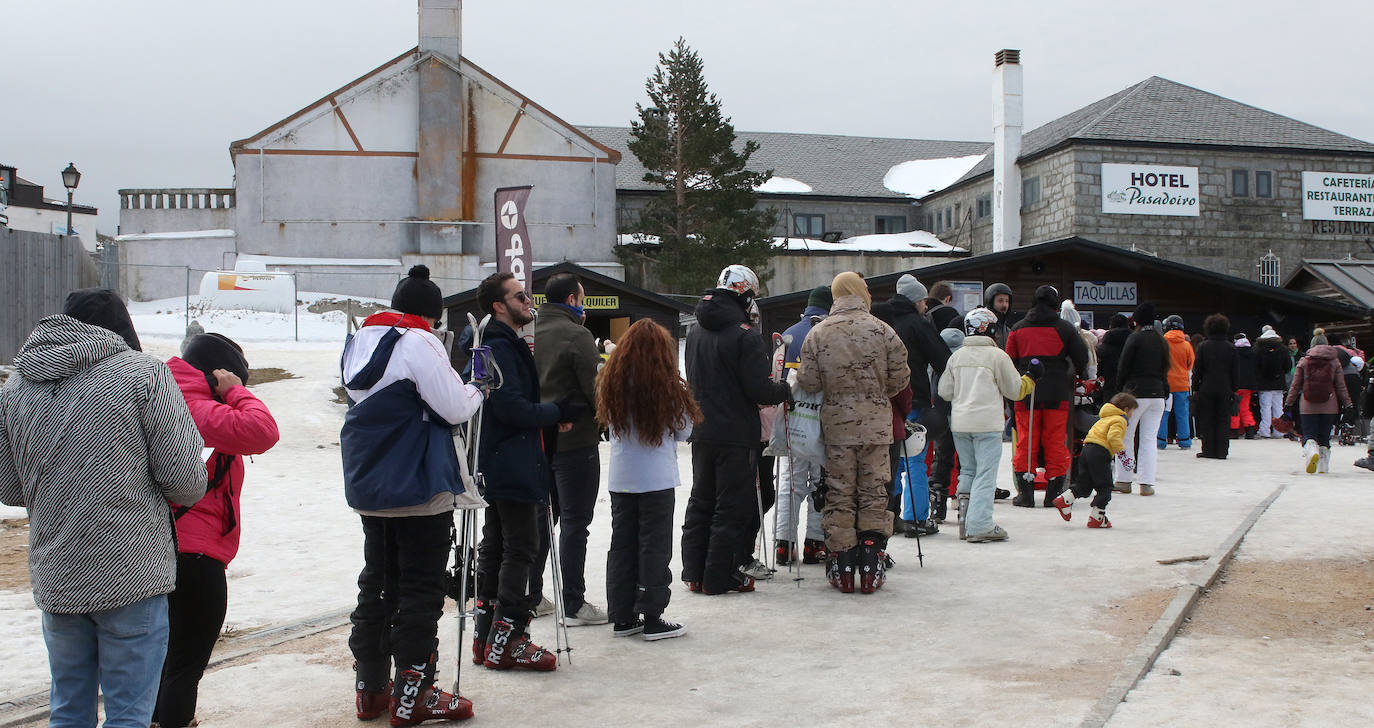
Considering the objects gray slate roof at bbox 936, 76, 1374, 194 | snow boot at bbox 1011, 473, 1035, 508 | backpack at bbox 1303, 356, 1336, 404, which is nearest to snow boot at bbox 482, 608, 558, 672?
snow boot at bbox 1011, 473, 1035, 508

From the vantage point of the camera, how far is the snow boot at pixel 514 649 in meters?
5.38

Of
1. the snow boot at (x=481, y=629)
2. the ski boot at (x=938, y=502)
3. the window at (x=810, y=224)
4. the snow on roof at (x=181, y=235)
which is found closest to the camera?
the snow boot at (x=481, y=629)

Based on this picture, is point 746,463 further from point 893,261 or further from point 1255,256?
point 1255,256

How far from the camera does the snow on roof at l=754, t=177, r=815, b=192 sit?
4747 centimetres

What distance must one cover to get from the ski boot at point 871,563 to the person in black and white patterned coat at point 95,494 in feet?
14.2

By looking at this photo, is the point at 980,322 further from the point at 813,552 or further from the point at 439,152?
the point at 439,152

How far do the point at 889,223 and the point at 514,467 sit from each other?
45975mm

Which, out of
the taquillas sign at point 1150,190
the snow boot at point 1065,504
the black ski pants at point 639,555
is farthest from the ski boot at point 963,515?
the taquillas sign at point 1150,190

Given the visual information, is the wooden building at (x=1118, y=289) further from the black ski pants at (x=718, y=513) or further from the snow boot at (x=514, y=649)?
the snow boot at (x=514, y=649)

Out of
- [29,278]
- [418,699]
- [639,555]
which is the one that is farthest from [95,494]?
[29,278]

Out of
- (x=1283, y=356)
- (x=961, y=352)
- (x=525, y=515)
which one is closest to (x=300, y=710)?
(x=525, y=515)

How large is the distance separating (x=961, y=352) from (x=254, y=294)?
91.9 feet

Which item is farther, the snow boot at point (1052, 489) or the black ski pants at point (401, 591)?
the snow boot at point (1052, 489)

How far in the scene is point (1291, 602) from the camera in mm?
6512
